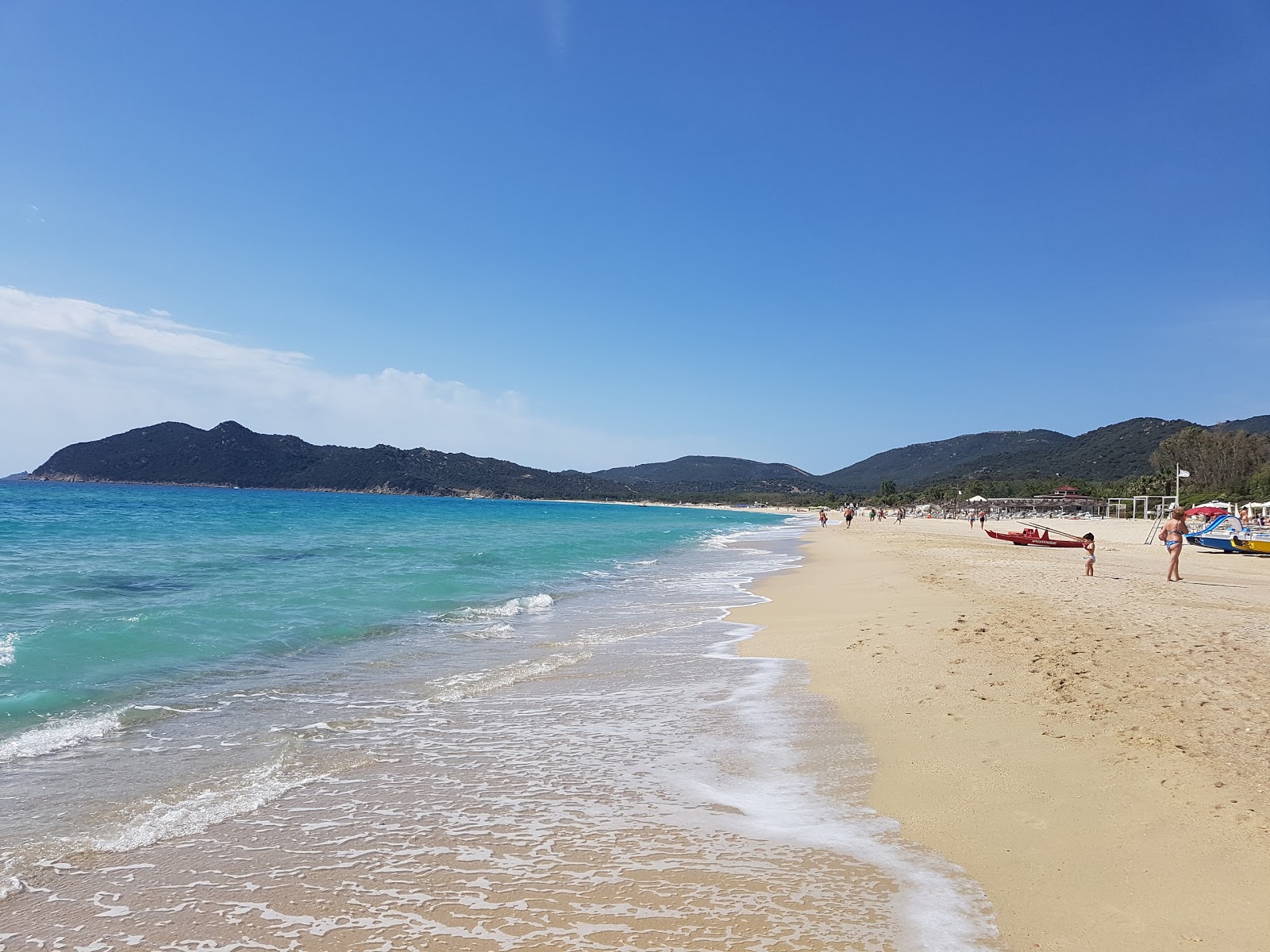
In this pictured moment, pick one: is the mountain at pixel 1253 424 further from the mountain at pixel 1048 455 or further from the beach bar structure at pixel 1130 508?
the beach bar structure at pixel 1130 508

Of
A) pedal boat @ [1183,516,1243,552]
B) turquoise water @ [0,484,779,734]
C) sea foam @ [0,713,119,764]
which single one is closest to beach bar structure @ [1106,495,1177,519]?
pedal boat @ [1183,516,1243,552]

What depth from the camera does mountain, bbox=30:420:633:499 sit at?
137 m

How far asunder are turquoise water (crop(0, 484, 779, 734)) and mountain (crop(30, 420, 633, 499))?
115891mm

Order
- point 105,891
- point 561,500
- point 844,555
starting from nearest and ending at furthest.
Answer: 1. point 105,891
2. point 844,555
3. point 561,500

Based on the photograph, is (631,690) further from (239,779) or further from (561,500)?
(561,500)

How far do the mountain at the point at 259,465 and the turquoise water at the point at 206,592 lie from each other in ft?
380

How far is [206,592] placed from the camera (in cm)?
1501

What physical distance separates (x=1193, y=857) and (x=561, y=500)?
7399 inches

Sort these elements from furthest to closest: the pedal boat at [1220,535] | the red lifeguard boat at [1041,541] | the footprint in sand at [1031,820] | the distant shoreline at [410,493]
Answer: the distant shoreline at [410,493]
the red lifeguard boat at [1041,541]
the pedal boat at [1220,535]
the footprint in sand at [1031,820]

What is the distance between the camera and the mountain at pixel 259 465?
13725 centimetres

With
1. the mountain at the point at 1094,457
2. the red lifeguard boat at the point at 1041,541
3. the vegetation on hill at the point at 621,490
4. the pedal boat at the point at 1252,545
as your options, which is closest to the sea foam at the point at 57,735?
the pedal boat at the point at 1252,545

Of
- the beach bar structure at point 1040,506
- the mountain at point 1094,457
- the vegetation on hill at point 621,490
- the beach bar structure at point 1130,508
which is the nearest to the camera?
the beach bar structure at point 1130,508

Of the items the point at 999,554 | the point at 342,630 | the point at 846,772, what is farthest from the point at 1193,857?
the point at 999,554

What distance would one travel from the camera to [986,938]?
10.0ft
